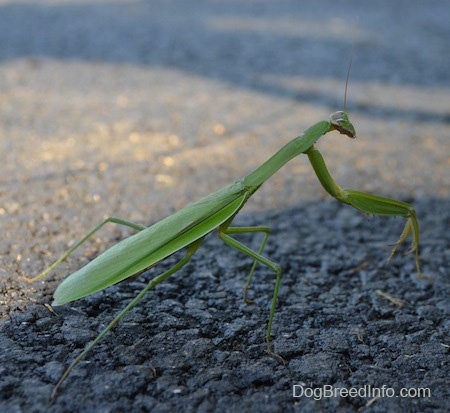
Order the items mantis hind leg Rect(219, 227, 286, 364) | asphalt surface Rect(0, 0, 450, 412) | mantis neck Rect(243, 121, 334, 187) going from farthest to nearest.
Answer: mantis neck Rect(243, 121, 334, 187) → mantis hind leg Rect(219, 227, 286, 364) → asphalt surface Rect(0, 0, 450, 412)

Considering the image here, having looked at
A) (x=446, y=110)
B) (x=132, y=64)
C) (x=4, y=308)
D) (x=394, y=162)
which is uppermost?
(x=132, y=64)

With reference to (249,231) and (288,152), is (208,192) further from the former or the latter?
(288,152)

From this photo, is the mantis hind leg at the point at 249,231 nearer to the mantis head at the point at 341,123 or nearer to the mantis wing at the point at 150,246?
the mantis wing at the point at 150,246

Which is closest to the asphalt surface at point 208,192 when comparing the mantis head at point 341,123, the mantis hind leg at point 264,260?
the mantis hind leg at point 264,260

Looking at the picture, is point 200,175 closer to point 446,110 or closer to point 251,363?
point 251,363

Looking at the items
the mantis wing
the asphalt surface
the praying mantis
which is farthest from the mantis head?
the asphalt surface

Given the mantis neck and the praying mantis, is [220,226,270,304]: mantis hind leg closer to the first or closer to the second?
the praying mantis

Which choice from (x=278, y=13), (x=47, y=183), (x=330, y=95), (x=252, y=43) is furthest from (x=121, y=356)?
(x=278, y=13)

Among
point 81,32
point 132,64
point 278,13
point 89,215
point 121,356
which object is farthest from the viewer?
point 278,13
